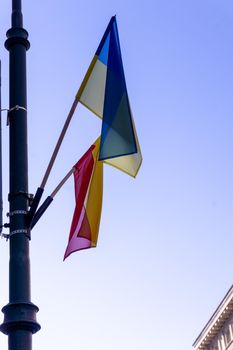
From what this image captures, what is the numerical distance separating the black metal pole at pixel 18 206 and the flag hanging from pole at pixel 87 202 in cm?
119

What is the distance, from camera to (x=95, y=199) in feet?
24.8

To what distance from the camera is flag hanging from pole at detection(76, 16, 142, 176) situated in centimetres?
679

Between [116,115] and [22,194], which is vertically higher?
[116,115]

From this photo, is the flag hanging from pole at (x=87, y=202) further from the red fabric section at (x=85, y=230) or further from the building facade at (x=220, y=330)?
the building facade at (x=220, y=330)

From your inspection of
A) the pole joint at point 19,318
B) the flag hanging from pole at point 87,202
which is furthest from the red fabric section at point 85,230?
the pole joint at point 19,318

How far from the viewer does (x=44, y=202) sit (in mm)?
6418

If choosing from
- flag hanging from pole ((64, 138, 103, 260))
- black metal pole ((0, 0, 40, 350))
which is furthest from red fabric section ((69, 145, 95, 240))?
black metal pole ((0, 0, 40, 350))

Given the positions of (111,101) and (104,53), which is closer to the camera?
(111,101)

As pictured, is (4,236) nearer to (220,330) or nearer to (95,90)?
(95,90)

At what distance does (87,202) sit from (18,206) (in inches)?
55.1

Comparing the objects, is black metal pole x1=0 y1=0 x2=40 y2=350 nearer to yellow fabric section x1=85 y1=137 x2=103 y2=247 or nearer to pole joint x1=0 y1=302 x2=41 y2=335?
pole joint x1=0 y1=302 x2=41 y2=335

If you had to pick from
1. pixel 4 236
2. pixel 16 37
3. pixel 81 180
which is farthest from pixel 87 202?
pixel 16 37

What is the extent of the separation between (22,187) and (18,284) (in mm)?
960

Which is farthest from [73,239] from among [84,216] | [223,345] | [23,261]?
[223,345]
